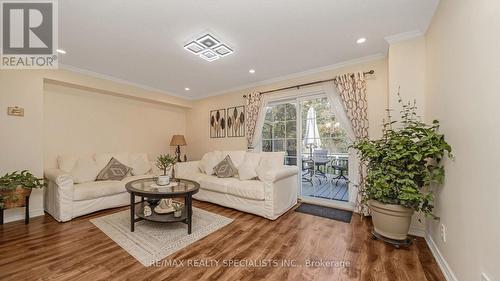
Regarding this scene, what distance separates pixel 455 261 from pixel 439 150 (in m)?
0.87

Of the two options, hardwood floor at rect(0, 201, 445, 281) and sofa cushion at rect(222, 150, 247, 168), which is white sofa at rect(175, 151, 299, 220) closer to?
sofa cushion at rect(222, 150, 247, 168)

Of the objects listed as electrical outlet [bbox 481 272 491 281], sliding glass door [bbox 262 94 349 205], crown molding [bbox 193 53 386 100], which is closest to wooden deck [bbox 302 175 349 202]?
sliding glass door [bbox 262 94 349 205]

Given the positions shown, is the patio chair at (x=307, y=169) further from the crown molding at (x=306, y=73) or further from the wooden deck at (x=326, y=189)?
the crown molding at (x=306, y=73)

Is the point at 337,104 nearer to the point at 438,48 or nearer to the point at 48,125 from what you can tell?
the point at 438,48

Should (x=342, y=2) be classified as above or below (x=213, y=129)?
above

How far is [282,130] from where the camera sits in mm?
4109

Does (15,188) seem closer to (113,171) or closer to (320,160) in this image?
(113,171)

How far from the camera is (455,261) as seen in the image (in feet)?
5.02

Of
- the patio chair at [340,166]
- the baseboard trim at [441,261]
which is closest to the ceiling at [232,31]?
the patio chair at [340,166]

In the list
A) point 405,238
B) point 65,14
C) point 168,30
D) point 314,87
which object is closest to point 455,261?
point 405,238

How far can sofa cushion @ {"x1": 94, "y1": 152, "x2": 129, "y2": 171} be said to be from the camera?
3.59 metres

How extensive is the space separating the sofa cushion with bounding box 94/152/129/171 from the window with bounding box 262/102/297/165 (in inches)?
111

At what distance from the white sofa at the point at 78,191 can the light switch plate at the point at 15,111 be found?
33.6 inches

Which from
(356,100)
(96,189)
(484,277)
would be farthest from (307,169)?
(96,189)
